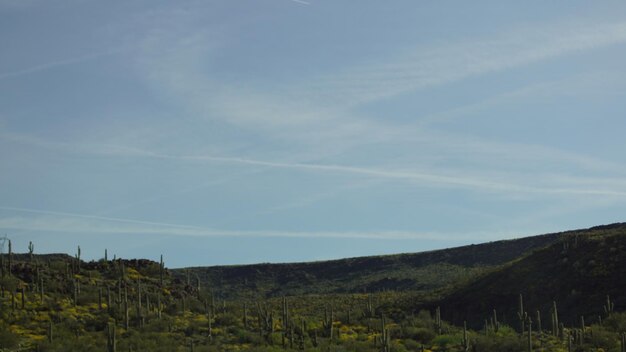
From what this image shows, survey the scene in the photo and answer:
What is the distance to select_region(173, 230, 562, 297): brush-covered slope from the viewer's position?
102938 mm

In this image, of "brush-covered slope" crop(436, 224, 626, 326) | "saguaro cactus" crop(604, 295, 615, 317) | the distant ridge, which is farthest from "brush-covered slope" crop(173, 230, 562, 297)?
"saguaro cactus" crop(604, 295, 615, 317)

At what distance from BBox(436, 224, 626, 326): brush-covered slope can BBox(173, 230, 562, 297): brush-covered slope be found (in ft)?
84.7

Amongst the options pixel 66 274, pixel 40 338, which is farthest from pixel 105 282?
pixel 40 338

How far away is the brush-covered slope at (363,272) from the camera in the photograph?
103 meters

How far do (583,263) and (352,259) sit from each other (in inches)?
2305

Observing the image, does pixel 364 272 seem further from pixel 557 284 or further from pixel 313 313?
pixel 557 284

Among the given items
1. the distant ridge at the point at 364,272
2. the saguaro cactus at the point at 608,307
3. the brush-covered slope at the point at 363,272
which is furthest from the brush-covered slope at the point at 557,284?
the brush-covered slope at the point at 363,272

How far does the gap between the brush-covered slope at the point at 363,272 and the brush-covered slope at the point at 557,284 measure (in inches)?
1016

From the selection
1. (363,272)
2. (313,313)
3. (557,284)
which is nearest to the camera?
(557,284)

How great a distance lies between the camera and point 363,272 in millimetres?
114500

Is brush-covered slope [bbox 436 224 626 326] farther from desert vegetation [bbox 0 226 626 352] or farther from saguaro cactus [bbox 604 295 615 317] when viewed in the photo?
saguaro cactus [bbox 604 295 615 317]

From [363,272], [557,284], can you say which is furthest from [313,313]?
[363,272]

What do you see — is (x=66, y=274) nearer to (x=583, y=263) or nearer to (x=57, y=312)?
(x=57, y=312)

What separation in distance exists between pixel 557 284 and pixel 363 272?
173 feet
